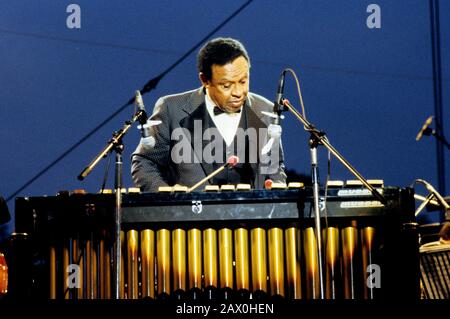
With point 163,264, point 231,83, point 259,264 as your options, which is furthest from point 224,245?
point 231,83

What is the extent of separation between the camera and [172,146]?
18.7 feet

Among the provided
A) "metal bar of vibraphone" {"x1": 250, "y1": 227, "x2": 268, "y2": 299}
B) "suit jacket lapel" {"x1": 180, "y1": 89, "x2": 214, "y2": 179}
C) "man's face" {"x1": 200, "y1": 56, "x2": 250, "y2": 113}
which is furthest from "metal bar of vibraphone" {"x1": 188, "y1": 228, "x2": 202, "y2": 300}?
"man's face" {"x1": 200, "y1": 56, "x2": 250, "y2": 113}

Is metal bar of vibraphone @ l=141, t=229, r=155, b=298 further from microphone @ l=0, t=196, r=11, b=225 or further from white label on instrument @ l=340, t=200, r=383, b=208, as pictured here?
white label on instrument @ l=340, t=200, r=383, b=208

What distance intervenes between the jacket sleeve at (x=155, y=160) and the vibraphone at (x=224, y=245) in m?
0.93

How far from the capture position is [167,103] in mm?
5855

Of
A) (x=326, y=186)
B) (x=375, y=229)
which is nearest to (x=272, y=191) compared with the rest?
(x=326, y=186)

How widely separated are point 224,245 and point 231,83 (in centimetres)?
163

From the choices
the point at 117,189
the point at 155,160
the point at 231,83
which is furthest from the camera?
the point at 231,83

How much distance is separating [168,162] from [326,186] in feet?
4.77

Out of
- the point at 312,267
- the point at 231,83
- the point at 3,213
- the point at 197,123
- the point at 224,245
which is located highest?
the point at 231,83

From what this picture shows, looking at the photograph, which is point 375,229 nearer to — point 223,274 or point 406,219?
point 406,219

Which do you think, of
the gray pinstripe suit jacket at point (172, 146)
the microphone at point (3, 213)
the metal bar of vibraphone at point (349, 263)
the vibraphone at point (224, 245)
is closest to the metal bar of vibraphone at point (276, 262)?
the vibraphone at point (224, 245)

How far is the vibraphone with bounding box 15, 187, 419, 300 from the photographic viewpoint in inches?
175

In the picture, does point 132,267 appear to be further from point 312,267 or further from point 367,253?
point 367,253
